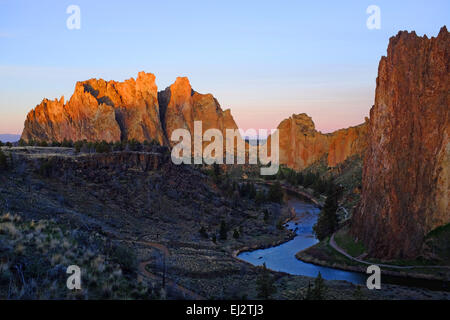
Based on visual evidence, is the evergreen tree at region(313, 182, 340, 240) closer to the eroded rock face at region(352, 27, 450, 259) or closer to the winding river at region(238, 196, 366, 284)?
the winding river at region(238, 196, 366, 284)

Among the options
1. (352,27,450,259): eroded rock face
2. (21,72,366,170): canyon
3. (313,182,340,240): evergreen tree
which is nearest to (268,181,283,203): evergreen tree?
(313,182,340,240): evergreen tree

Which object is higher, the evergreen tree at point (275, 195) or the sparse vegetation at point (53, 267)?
the sparse vegetation at point (53, 267)

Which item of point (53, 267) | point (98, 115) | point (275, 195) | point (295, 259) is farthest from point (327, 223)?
point (98, 115)

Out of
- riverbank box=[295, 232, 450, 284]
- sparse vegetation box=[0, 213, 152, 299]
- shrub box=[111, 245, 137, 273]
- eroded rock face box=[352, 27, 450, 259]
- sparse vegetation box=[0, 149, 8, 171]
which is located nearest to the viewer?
sparse vegetation box=[0, 213, 152, 299]


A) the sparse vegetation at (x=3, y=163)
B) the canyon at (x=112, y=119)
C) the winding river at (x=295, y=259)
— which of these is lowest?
the winding river at (x=295, y=259)

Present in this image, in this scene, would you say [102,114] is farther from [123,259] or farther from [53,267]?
[53,267]

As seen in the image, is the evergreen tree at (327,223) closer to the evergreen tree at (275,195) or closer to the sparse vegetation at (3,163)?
the evergreen tree at (275,195)

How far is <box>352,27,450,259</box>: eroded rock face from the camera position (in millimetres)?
49625

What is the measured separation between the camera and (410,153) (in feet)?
170

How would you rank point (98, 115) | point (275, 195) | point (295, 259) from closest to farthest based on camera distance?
point (295, 259) → point (275, 195) → point (98, 115)

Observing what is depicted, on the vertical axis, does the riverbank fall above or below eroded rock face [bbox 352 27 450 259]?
below

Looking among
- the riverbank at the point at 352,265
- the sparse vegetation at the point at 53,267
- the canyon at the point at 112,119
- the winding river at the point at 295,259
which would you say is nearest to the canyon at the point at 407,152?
the riverbank at the point at 352,265

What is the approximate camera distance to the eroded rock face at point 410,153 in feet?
163
